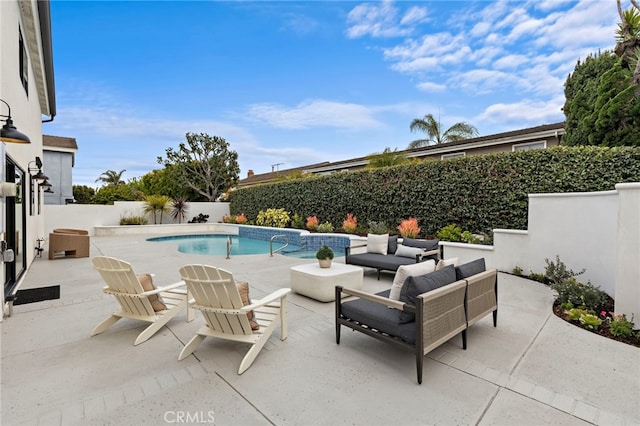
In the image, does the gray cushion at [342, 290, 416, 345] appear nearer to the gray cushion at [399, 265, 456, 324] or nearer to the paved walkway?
the gray cushion at [399, 265, 456, 324]

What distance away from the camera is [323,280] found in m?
5.15

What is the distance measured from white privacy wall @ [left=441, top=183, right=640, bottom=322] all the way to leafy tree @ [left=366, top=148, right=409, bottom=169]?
558 cm

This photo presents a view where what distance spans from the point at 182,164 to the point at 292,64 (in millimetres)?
14780

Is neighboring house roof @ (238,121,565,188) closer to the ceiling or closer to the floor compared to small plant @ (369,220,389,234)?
closer to the ceiling

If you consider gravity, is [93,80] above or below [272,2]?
below

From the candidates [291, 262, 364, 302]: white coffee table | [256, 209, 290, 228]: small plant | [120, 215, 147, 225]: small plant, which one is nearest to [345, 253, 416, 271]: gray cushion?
[291, 262, 364, 302]: white coffee table

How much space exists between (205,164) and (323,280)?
22.6m

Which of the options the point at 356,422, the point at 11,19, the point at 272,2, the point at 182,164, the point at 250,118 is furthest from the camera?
the point at 182,164

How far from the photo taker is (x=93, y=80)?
13.7 meters

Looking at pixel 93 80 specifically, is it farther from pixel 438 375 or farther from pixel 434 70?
pixel 438 375

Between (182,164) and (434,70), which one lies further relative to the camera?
(182,164)

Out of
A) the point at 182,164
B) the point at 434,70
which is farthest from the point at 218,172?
the point at 434,70

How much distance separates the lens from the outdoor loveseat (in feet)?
22.1

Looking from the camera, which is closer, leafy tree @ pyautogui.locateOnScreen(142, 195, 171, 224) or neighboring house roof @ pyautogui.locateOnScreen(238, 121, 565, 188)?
neighboring house roof @ pyautogui.locateOnScreen(238, 121, 565, 188)
